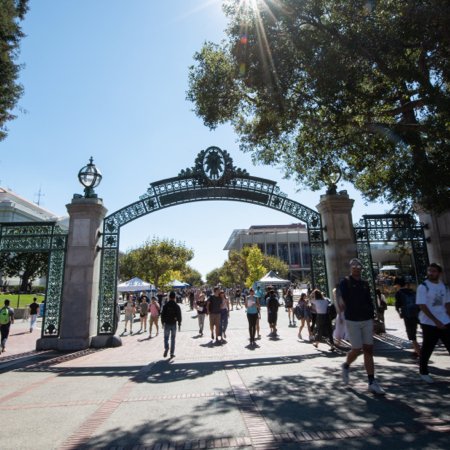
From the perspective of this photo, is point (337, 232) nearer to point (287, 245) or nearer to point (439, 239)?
point (439, 239)

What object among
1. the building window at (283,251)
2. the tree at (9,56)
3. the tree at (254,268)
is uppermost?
the building window at (283,251)

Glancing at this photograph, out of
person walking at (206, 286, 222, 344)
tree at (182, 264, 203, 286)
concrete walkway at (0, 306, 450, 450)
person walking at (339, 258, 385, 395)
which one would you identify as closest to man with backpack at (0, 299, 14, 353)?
concrete walkway at (0, 306, 450, 450)

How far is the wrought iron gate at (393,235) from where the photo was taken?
10.8 meters

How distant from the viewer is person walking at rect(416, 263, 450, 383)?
5.08 m

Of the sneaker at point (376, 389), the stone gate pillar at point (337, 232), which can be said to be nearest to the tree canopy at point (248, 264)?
the stone gate pillar at point (337, 232)

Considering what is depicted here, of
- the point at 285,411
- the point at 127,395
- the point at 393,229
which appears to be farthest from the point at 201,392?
the point at 393,229

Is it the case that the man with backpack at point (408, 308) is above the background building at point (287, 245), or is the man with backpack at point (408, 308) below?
below

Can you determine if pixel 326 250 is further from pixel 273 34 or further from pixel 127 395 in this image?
pixel 127 395

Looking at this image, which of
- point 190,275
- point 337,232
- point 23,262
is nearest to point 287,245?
point 190,275

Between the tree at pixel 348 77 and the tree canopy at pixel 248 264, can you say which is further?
the tree canopy at pixel 248 264

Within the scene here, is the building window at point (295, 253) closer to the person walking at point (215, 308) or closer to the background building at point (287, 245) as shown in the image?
the background building at point (287, 245)

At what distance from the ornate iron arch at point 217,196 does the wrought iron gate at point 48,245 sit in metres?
1.42

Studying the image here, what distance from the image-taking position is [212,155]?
38.1 feet

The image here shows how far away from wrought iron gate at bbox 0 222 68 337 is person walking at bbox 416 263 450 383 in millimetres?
9582
